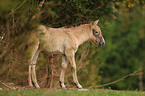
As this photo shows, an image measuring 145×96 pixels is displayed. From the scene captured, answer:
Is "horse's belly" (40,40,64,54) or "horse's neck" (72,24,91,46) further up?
"horse's neck" (72,24,91,46)

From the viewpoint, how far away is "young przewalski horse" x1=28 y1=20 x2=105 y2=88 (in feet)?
26.8

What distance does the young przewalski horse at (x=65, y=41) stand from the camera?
26.8 feet

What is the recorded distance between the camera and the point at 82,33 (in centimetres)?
897

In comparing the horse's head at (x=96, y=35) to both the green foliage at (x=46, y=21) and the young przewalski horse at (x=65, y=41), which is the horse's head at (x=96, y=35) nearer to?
the young przewalski horse at (x=65, y=41)

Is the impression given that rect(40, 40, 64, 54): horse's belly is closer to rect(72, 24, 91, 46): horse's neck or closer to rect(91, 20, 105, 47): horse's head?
rect(72, 24, 91, 46): horse's neck

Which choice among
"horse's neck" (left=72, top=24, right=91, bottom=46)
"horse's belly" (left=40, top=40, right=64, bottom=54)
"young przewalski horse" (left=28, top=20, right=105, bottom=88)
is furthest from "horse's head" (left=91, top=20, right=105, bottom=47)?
"horse's belly" (left=40, top=40, right=64, bottom=54)

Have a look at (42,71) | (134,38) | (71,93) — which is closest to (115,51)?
(134,38)

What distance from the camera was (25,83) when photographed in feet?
34.4

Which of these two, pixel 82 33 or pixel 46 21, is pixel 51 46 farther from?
pixel 46 21

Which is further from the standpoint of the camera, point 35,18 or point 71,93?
point 71,93

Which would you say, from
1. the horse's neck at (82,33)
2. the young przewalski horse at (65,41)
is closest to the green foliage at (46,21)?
the young przewalski horse at (65,41)

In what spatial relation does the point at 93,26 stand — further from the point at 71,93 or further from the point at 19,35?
the point at 19,35

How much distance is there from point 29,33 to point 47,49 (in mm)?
3159

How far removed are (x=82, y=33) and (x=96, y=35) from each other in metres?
0.51
